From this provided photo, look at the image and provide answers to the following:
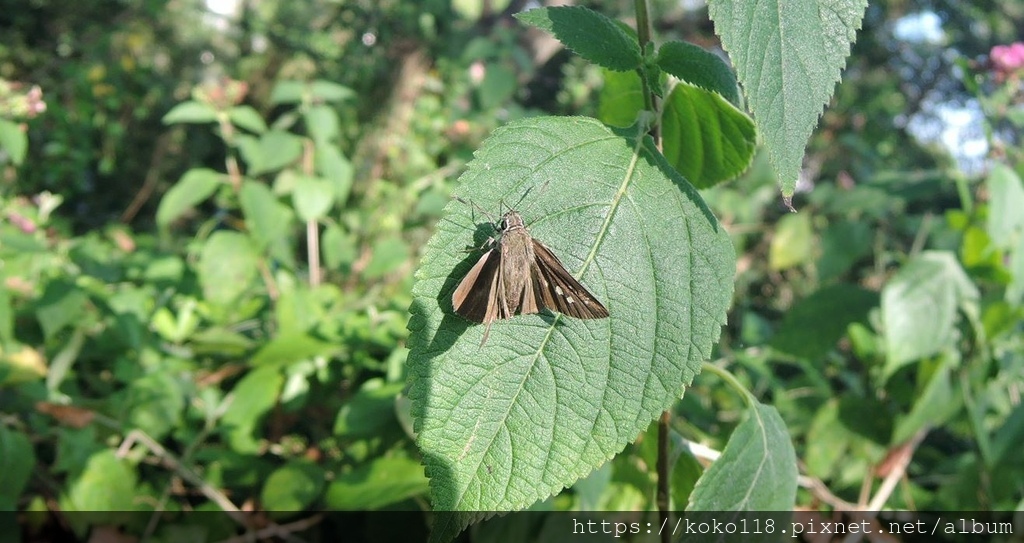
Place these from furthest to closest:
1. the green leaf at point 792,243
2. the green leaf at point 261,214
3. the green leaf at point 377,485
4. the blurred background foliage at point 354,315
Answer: the green leaf at point 792,243 < the green leaf at point 261,214 < the blurred background foliage at point 354,315 < the green leaf at point 377,485

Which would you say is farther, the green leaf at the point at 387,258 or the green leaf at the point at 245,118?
the green leaf at the point at 245,118

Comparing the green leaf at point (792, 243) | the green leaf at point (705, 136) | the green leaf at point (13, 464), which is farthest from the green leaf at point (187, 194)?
the green leaf at point (792, 243)

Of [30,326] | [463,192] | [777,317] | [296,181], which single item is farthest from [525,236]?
[777,317]

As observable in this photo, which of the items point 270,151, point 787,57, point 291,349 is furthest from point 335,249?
point 787,57

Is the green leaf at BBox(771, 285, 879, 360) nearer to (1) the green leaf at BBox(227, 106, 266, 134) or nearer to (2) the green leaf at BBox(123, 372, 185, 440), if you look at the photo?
(2) the green leaf at BBox(123, 372, 185, 440)

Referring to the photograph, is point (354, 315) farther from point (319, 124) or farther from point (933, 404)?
point (933, 404)

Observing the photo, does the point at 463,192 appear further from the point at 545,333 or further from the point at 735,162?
the point at 735,162

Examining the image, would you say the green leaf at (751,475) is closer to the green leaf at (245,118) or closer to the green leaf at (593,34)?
the green leaf at (593,34)
